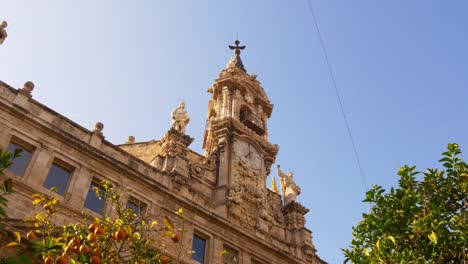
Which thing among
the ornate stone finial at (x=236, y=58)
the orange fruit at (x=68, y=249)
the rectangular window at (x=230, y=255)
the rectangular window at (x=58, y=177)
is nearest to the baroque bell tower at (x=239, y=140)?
the ornate stone finial at (x=236, y=58)

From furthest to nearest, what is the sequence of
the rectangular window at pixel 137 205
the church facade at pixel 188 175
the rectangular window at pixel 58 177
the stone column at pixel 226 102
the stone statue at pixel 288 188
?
1. the stone column at pixel 226 102
2. the stone statue at pixel 288 188
3. the rectangular window at pixel 137 205
4. the church facade at pixel 188 175
5. the rectangular window at pixel 58 177

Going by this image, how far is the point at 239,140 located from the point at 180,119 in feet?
13.3

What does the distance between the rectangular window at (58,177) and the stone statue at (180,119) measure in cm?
713

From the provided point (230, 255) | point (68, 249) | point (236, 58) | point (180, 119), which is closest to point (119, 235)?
point (68, 249)

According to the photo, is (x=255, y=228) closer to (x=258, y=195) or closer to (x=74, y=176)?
(x=258, y=195)

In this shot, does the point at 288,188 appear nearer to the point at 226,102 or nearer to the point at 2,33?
the point at 226,102

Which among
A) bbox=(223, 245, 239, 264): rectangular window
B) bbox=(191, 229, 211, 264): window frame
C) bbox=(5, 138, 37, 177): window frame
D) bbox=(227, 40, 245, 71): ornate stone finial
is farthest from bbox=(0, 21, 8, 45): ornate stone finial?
bbox=(227, 40, 245, 71): ornate stone finial

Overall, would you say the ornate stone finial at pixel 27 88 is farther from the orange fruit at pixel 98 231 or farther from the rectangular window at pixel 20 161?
the orange fruit at pixel 98 231

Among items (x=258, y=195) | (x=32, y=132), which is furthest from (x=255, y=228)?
(x=32, y=132)

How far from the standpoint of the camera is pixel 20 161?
19000mm

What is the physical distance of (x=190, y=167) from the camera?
25172 millimetres

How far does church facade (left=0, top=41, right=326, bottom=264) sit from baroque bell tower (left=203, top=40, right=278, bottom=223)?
7cm

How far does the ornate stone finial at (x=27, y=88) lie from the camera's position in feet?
68.1

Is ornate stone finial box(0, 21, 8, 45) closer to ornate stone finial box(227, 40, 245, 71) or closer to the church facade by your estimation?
the church facade
